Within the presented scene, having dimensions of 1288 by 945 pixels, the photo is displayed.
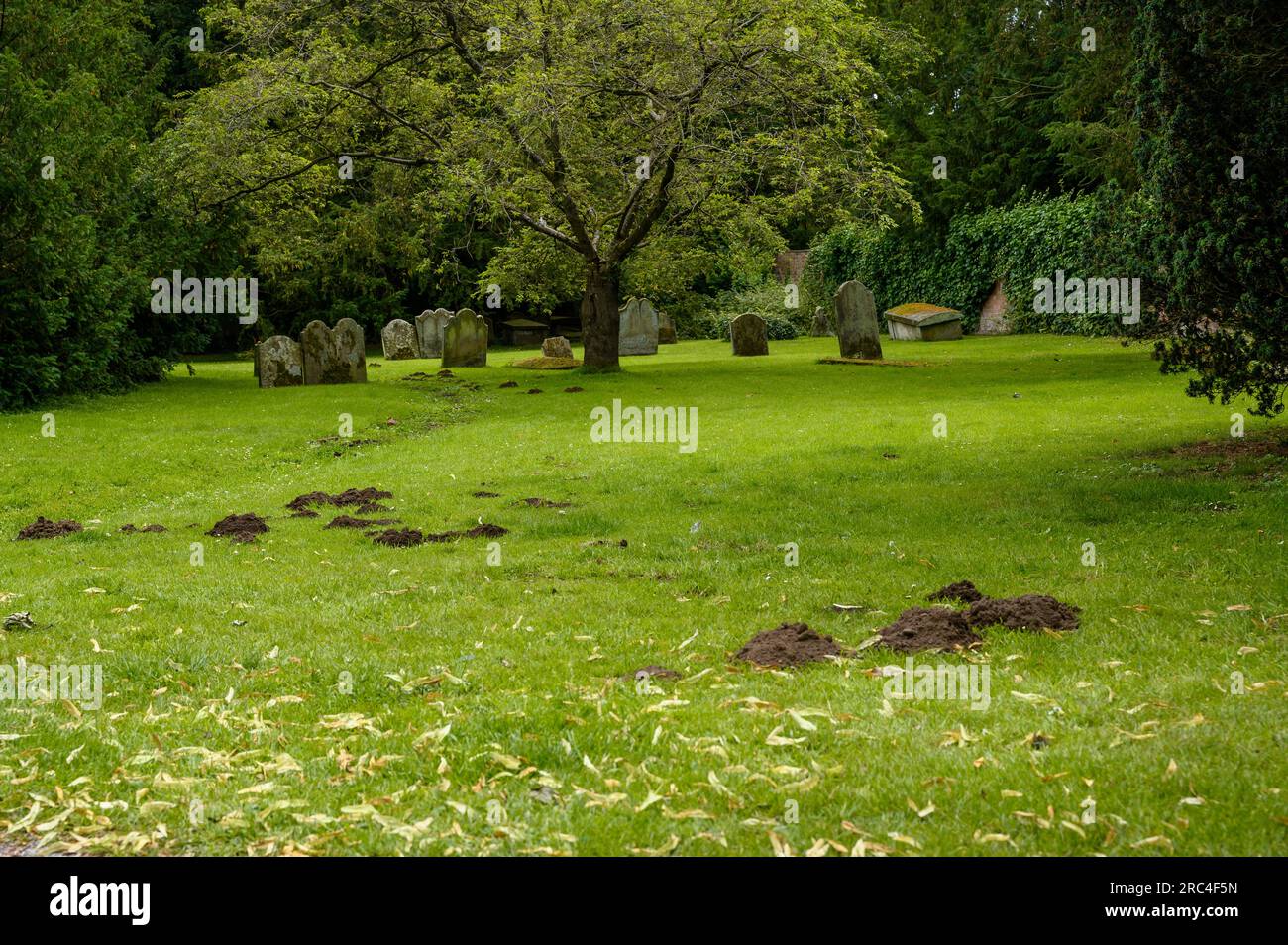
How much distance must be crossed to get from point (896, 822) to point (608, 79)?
2450 centimetres

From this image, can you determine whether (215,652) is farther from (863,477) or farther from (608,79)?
(608,79)

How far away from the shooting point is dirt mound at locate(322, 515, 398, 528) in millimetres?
13305

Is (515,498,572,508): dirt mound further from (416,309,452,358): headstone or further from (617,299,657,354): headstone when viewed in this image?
(416,309,452,358): headstone

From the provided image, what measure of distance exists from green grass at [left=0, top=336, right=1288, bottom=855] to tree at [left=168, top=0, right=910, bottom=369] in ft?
36.8

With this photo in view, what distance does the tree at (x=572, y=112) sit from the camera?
26.8m

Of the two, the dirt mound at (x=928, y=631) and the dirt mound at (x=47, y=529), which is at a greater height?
the dirt mound at (x=47, y=529)

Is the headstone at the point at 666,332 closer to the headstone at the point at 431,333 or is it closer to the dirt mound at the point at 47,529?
the headstone at the point at 431,333

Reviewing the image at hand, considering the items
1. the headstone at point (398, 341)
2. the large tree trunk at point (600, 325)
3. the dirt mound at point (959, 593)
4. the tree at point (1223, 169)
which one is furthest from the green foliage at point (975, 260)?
the dirt mound at point (959, 593)

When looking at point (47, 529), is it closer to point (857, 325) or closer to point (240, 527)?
point (240, 527)

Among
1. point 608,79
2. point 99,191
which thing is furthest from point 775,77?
point 99,191

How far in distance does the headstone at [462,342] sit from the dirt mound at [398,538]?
83.0ft

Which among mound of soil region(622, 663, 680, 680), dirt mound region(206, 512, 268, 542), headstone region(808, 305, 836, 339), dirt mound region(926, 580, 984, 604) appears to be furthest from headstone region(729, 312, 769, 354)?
mound of soil region(622, 663, 680, 680)

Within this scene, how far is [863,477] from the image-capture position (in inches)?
607

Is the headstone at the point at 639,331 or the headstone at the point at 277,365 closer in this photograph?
the headstone at the point at 277,365
